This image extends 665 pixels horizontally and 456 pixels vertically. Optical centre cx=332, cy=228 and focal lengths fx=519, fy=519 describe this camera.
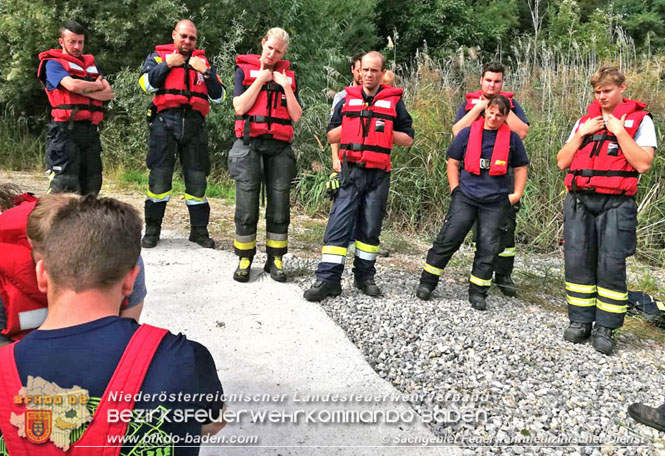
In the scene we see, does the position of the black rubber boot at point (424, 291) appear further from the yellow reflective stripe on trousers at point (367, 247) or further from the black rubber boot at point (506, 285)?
the black rubber boot at point (506, 285)

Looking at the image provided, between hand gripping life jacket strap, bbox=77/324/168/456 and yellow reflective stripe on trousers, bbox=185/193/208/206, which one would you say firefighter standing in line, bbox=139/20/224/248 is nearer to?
yellow reflective stripe on trousers, bbox=185/193/208/206

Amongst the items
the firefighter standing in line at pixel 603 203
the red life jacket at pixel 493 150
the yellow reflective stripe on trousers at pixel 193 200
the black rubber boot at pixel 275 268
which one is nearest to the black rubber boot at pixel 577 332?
the firefighter standing in line at pixel 603 203

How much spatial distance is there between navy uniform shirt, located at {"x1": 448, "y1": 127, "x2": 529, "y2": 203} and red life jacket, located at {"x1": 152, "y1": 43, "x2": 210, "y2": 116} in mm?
2507

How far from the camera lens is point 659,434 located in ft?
8.90

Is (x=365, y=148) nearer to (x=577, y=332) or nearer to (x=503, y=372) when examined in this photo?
(x=503, y=372)

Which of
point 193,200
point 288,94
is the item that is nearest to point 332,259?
point 288,94

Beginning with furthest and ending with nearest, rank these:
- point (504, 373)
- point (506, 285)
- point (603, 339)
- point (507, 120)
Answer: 1. point (506, 285)
2. point (507, 120)
3. point (603, 339)
4. point (504, 373)

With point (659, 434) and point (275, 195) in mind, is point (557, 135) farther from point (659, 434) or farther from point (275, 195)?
point (659, 434)

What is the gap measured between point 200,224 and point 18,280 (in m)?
3.56

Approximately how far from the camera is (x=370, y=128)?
164 inches

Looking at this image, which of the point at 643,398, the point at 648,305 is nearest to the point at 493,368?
the point at 643,398

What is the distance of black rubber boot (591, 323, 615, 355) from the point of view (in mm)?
3607

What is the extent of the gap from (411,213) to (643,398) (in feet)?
13.9

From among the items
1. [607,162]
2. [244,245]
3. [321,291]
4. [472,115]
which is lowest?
[321,291]
